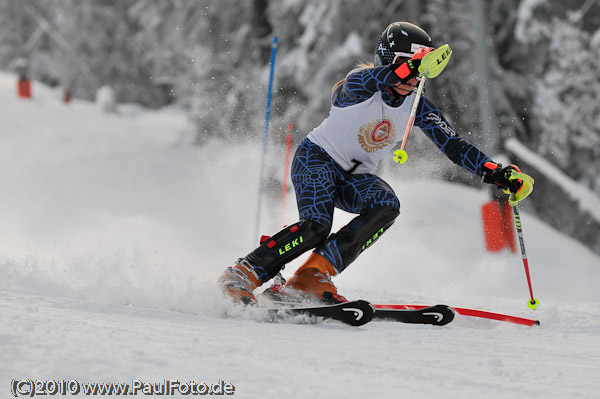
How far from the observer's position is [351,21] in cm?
1354

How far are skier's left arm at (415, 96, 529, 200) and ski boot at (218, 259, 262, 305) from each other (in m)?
1.24

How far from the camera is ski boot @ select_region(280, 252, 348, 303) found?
11.1 ft

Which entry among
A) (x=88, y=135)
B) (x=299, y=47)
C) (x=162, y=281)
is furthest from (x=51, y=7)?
(x=162, y=281)

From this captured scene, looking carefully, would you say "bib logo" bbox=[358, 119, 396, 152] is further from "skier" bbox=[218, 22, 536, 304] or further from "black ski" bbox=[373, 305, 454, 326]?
"black ski" bbox=[373, 305, 454, 326]

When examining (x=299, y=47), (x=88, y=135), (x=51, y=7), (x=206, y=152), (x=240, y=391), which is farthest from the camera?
(x=51, y=7)

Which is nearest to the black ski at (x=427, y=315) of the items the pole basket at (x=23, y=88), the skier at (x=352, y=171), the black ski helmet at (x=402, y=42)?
the skier at (x=352, y=171)

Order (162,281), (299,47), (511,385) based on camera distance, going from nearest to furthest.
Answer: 1. (511,385)
2. (162,281)
3. (299,47)

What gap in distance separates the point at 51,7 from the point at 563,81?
25151mm

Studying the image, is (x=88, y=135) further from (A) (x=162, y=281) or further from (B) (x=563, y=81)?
(A) (x=162, y=281)

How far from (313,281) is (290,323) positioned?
416mm

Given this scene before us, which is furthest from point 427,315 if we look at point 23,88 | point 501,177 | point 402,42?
point 23,88

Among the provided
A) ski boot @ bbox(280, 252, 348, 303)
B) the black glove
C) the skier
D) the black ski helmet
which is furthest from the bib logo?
ski boot @ bbox(280, 252, 348, 303)

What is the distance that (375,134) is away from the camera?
373 cm

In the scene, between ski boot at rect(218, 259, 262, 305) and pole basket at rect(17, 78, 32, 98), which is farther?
pole basket at rect(17, 78, 32, 98)
